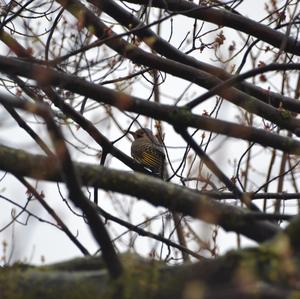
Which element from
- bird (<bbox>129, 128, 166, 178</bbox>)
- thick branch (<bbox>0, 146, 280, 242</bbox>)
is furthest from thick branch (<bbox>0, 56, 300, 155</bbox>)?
bird (<bbox>129, 128, 166, 178</bbox>)

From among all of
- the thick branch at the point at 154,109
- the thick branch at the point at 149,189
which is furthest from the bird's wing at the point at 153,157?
the thick branch at the point at 149,189

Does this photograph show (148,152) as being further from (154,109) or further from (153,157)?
(154,109)

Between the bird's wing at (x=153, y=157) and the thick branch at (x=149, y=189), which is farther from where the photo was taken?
the bird's wing at (x=153, y=157)

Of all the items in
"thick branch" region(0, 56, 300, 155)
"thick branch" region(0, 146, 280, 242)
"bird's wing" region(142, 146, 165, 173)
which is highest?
"bird's wing" region(142, 146, 165, 173)

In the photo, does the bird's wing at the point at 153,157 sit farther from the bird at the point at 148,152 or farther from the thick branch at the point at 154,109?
the thick branch at the point at 154,109

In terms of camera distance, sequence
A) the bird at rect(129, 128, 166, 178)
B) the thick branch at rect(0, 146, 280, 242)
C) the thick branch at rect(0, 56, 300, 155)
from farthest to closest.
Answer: the bird at rect(129, 128, 166, 178) < the thick branch at rect(0, 56, 300, 155) < the thick branch at rect(0, 146, 280, 242)

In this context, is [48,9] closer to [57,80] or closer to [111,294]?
[57,80]

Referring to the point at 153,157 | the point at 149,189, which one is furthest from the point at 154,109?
the point at 153,157

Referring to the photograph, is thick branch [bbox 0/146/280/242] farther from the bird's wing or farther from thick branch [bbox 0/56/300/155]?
the bird's wing

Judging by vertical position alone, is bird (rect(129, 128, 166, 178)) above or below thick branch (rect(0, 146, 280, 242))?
above

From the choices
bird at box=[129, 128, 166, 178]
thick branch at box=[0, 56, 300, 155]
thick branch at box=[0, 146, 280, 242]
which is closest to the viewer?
thick branch at box=[0, 146, 280, 242]

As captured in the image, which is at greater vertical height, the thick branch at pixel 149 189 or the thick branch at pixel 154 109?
the thick branch at pixel 154 109

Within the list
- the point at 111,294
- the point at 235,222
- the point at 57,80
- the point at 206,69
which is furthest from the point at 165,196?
the point at 206,69

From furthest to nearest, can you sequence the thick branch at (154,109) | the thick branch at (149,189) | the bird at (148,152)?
the bird at (148,152) → the thick branch at (154,109) → the thick branch at (149,189)
